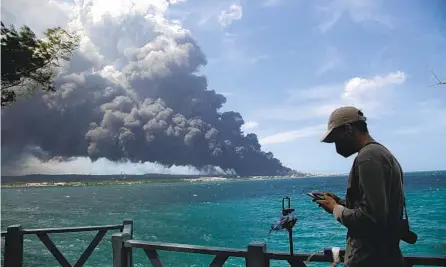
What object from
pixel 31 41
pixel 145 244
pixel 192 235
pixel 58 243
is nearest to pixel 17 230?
pixel 145 244

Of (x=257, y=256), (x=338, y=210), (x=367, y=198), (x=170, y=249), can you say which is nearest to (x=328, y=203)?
(x=338, y=210)

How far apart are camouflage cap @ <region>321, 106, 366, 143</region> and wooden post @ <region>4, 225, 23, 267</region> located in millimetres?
5964

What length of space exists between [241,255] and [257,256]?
181 millimetres

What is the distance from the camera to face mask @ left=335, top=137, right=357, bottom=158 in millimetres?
2502

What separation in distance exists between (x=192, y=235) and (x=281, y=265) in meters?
18.7

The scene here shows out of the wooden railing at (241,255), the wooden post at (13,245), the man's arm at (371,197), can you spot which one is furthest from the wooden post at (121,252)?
the man's arm at (371,197)

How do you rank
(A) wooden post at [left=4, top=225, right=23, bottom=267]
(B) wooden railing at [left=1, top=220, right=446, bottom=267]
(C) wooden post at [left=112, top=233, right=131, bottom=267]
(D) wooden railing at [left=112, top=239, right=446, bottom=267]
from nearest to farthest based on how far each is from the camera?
(D) wooden railing at [left=112, top=239, right=446, bottom=267], (B) wooden railing at [left=1, top=220, right=446, bottom=267], (C) wooden post at [left=112, top=233, right=131, bottom=267], (A) wooden post at [left=4, top=225, right=23, bottom=267]

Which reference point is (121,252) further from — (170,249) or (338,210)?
(338,210)

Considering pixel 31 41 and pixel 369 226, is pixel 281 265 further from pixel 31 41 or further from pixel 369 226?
pixel 369 226

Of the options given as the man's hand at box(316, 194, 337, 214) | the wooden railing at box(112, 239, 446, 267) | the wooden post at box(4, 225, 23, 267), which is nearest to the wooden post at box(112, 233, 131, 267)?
the wooden railing at box(112, 239, 446, 267)

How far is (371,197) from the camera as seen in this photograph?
2197 mm

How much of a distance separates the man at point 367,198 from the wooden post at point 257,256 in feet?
5.20

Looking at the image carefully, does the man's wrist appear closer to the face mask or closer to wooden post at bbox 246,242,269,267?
the face mask

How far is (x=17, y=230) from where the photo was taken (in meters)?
6.47
